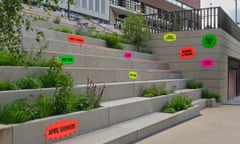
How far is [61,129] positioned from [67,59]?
266 centimetres

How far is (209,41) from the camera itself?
12.2 m

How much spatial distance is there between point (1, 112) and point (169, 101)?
514 centimetres

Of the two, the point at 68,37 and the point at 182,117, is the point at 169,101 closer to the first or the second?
the point at 182,117

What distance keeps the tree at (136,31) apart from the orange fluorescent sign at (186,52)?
1.53 meters

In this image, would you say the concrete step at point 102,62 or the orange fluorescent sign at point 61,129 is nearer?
the orange fluorescent sign at point 61,129

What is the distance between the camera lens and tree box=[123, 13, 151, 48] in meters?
13.0

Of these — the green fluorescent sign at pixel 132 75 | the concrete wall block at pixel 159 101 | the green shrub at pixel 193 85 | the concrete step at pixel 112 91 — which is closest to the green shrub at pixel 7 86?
the concrete step at pixel 112 91

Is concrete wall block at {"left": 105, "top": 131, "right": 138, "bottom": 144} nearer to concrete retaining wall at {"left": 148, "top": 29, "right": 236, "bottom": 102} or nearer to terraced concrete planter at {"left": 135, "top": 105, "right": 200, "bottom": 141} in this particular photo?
terraced concrete planter at {"left": 135, "top": 105, "right": 200, "bottom": 141}

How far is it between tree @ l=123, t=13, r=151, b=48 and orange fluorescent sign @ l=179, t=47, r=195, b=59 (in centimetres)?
153

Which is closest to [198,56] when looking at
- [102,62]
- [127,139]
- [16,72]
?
[102,62]

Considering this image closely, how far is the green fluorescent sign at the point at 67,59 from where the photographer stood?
6.81 meters

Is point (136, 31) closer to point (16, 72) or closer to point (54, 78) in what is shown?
point (54, 78)

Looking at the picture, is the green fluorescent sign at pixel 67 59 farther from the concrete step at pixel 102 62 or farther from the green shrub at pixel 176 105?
the green shrub at pixel 176 105

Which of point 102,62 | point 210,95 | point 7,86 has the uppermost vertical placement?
point 102,62
